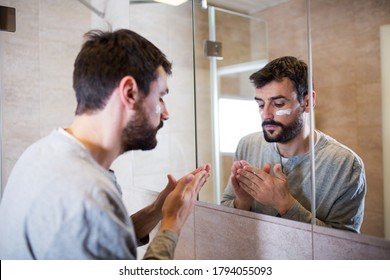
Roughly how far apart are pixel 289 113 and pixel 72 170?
53 cm

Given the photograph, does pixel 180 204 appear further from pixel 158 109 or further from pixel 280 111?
pixel 280 111

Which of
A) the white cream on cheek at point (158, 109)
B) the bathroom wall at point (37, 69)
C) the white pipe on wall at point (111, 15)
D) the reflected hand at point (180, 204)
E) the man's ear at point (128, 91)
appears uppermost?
the white pipe on wall at point (111, 15)

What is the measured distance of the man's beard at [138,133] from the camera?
0.76 m

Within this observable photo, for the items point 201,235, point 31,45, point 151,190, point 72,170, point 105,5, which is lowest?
point 201,235

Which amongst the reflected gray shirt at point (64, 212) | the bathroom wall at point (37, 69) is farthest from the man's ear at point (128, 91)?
the bathroom wall at point (37, 69)

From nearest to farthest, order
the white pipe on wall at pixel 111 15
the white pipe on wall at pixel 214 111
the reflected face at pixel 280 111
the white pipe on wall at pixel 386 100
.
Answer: the white pipe on wall at pixel 386 100 < the reflected face at pixel 280 111 < the white pipe on wall at pixel 214 111 < the white pipe on wall at pixel 111 15

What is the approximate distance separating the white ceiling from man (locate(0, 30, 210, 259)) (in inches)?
12.6

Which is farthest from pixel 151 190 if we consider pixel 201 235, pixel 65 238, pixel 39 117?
pixel 65 238

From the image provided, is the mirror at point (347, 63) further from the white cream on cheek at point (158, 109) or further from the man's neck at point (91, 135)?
the man's neck at point (91, 135)

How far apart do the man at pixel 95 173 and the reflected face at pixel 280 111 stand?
0.25 m

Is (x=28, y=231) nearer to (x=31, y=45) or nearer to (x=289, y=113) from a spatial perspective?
(x=289, y=113)

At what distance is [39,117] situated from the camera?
1332mm

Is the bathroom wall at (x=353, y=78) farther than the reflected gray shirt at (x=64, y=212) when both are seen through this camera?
Yes

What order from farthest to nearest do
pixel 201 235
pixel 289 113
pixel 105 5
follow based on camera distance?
pixel 105 5 < pixel 201 235 < pixel 289 113
